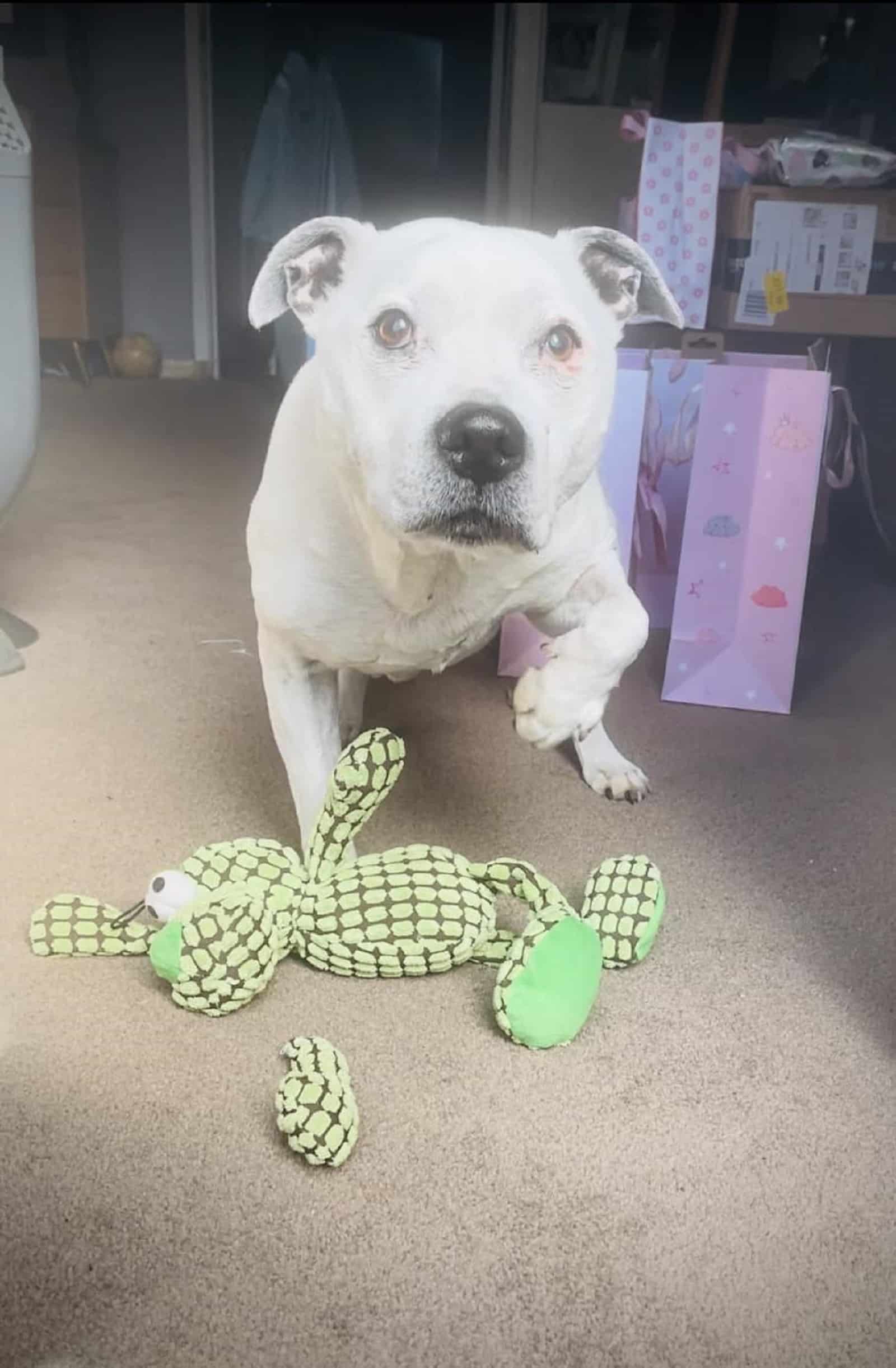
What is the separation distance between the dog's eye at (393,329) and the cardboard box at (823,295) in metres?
1.45

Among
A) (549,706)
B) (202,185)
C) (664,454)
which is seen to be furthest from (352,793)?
(202,185)

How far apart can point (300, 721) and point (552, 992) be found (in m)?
0.42

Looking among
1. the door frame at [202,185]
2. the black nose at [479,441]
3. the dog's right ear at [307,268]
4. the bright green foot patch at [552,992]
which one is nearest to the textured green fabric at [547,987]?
the bright green foot patch at [552,992]

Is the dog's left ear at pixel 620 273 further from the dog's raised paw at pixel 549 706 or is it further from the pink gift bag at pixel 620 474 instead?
the pink gift bag at pixel 620 474

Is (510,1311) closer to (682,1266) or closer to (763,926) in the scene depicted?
(682,1266)

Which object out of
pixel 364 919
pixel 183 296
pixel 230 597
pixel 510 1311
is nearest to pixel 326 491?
pixel 364 919

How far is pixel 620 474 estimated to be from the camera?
1.94m

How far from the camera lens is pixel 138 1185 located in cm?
87

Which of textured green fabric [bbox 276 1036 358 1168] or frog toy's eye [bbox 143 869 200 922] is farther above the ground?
frog toy's eye [bbox 143 869 200 922]

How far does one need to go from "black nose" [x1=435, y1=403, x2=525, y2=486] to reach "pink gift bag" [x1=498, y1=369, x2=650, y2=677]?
2.75ft

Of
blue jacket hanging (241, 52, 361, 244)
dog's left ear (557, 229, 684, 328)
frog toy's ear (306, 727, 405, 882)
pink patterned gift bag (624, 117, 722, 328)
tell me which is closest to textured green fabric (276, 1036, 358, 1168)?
frog toy's ear (306, 727, 405, 882)

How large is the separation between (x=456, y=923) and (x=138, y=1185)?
330 millimetres

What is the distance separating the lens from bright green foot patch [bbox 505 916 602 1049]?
102 centimetres

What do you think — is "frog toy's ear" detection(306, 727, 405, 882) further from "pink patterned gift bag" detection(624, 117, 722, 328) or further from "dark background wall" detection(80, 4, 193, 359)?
"dark background wall" detection(80, 4, 193, 359)
